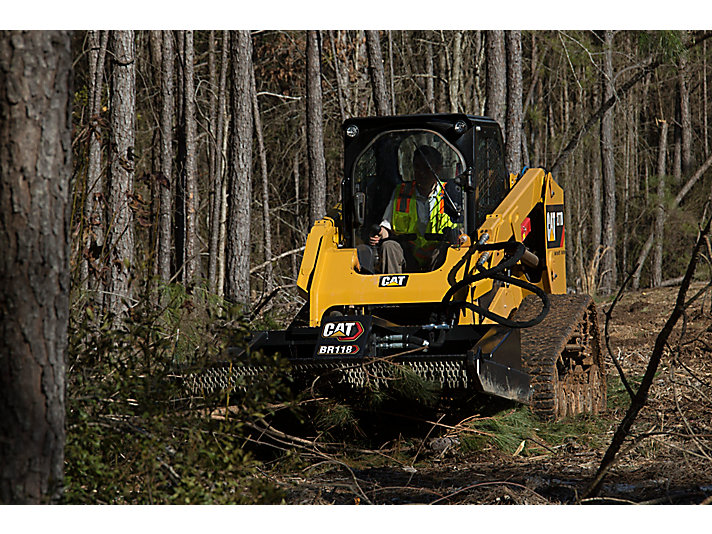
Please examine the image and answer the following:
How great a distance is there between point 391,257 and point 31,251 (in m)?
4.39

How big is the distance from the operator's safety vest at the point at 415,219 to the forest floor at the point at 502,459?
1.40 m

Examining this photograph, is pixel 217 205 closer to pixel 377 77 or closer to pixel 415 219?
pixel 377 77

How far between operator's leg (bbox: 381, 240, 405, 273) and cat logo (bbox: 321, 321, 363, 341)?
Answer: 1044 millimetres

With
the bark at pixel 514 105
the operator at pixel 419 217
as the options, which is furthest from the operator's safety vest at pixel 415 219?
the bark at pixel 514 105

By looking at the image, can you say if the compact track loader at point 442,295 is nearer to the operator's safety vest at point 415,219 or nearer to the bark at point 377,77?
the operator's safety vest at point 415,219

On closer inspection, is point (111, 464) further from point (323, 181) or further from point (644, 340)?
point (323, 181)

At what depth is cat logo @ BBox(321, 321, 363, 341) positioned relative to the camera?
6.76m

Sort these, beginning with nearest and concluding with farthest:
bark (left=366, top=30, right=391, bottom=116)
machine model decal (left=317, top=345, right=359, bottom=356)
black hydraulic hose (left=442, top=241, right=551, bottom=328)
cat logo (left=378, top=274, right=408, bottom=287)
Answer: machine model decal (left=317, top=345, right=359, bottom=356), black hydraulic hose (left=442, top=241, right=551, bottom=328), cat logo (left=378, top=274, right=408, bottom=287), bark (left=366, top=30, right=391, bottom=116)

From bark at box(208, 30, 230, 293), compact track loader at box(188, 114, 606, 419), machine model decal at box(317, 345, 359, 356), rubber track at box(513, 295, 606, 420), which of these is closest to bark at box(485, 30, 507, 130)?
compact track loader at box(188, 114, 606, 419)

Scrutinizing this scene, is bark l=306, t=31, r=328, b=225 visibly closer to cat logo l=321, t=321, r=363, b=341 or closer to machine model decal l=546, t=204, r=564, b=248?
machine model decal l=546, t=204, r=564, b=248

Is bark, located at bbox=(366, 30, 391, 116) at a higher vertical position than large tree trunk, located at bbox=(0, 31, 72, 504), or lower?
higher

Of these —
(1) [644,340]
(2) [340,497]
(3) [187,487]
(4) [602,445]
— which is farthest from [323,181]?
(3) [187,487]

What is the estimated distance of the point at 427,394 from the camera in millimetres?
6574
